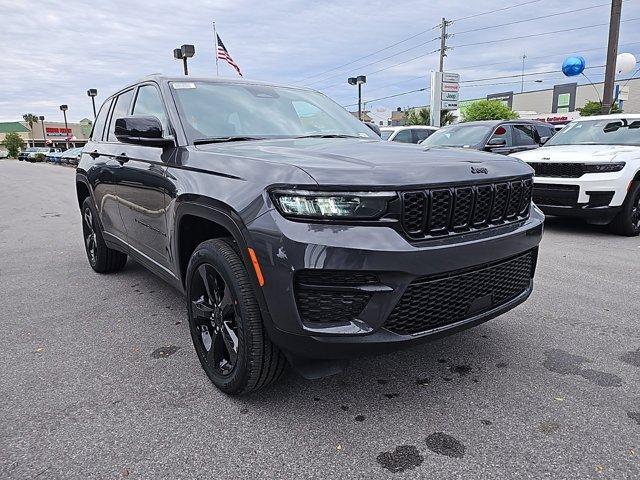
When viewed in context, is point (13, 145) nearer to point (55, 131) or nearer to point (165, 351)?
point (55, 131)

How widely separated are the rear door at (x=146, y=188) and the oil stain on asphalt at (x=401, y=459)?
1.86m

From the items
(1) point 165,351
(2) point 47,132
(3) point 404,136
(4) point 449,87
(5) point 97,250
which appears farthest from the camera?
(2) point 47,132

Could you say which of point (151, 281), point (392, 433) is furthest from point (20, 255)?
point (392, 433)

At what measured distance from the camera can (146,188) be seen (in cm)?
343

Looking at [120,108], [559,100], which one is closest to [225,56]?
[120,108]

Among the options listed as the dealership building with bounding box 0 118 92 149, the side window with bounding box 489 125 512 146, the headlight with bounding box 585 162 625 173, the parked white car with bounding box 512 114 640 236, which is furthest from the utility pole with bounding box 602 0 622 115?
the dealership building with bounding box 0 118 92 149

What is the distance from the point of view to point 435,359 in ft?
10.0

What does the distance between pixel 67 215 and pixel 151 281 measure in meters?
6.29

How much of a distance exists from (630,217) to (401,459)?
6008mm

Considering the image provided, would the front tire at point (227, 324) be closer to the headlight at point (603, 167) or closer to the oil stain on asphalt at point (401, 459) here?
the oil stain on asphalt at point (401, 459)

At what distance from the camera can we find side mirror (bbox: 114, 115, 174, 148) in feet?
9.83

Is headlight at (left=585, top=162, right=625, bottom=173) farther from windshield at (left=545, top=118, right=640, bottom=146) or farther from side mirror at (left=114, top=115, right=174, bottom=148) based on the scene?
side mirror at (left=114, top=115, right=174, bottom=148)

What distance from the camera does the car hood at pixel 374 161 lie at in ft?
7.16

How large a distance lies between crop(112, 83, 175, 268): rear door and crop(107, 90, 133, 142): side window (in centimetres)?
19
